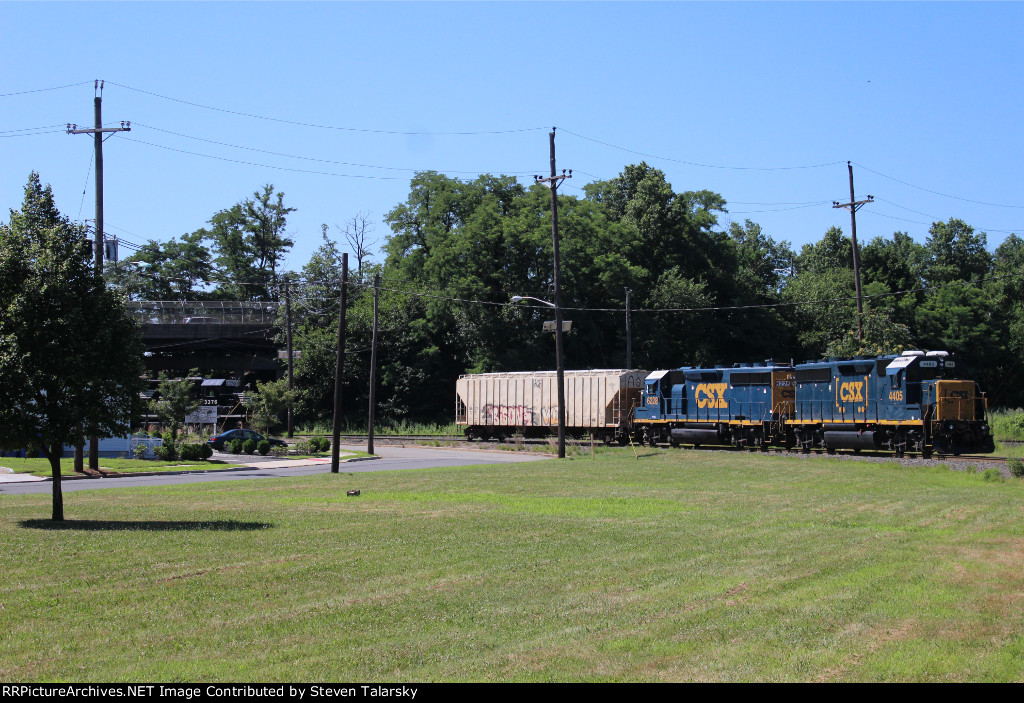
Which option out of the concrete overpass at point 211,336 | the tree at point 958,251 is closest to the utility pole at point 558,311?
the concrete overpass at point 211,336

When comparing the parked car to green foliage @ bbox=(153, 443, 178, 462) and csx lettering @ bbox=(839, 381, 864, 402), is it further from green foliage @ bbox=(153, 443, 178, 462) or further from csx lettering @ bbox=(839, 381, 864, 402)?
csx lettering @ bbox=(839, 381, 864, 402)

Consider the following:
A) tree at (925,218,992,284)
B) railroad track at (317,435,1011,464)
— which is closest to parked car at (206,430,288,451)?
railroad track at (317,435,1011,464)

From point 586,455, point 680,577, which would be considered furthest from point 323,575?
point 586,455

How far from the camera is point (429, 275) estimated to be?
244ft

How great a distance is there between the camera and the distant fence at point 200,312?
68119mm

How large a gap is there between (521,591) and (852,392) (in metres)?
30.1

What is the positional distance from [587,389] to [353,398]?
33.5 m

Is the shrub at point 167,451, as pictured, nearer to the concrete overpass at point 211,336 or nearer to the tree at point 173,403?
the tree at point 173,403

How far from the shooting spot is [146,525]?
16125 millimetres

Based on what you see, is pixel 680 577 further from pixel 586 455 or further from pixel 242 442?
pixel 242 442

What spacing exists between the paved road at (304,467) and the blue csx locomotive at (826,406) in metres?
7.93

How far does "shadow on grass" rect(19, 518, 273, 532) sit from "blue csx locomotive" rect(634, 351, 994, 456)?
27097 mm

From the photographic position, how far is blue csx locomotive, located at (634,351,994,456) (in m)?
33.7

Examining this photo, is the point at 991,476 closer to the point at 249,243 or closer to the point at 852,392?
the point at 852,392
